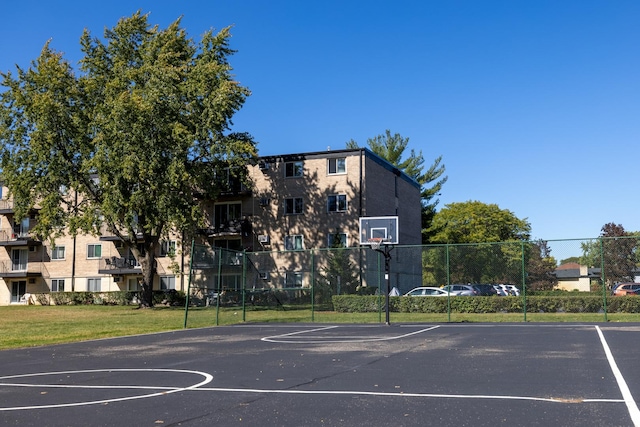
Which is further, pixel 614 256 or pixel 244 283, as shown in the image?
pixel 244 283

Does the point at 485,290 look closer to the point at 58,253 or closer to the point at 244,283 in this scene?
the point at 244,283

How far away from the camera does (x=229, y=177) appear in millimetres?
50531

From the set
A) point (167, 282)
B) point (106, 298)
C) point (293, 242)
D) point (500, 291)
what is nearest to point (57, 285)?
point (106, 298)

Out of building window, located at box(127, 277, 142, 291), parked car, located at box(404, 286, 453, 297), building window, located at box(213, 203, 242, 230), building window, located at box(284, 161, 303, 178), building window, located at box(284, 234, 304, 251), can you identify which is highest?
building window, located at box(284, 161, 303, 178)

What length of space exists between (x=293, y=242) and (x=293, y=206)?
2.60 m

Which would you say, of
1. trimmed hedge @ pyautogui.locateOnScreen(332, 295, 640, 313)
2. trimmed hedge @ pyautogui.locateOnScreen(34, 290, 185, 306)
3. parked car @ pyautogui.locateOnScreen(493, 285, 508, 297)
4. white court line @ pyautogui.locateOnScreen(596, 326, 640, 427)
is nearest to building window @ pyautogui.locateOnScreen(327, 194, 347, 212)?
trimmed hedge @ pyautogui.locateOnScreen(34, 290, 185, 306)

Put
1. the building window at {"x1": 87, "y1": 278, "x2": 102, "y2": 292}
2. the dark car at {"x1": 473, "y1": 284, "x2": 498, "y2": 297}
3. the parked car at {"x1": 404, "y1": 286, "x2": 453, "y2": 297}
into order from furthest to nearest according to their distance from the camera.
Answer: the building window at {"x1": 87, "y1": 278, "x2": 102, "y2": 292} → the parked car at {"x1": 404, "y1": 286, "x2": 453, "y2": 297} → the dark car at {"x1": 473, "y1": 284, "x2": 498, "y2": 297}

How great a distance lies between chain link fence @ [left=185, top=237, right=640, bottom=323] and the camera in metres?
26.0

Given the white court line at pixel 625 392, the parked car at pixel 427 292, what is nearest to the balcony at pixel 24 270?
the parked car at pixel 427 292

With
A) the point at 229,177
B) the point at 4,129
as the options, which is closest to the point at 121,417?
the point at 4,129

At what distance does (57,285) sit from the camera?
2250 inches

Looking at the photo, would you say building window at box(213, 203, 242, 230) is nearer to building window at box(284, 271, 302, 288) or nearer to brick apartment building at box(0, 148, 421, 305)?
brick apartment building at box(0, 148, 421, 305)

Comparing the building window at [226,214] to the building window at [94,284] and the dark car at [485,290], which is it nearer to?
the building window at [94,284]

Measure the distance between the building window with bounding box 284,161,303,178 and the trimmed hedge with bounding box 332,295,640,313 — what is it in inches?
689
